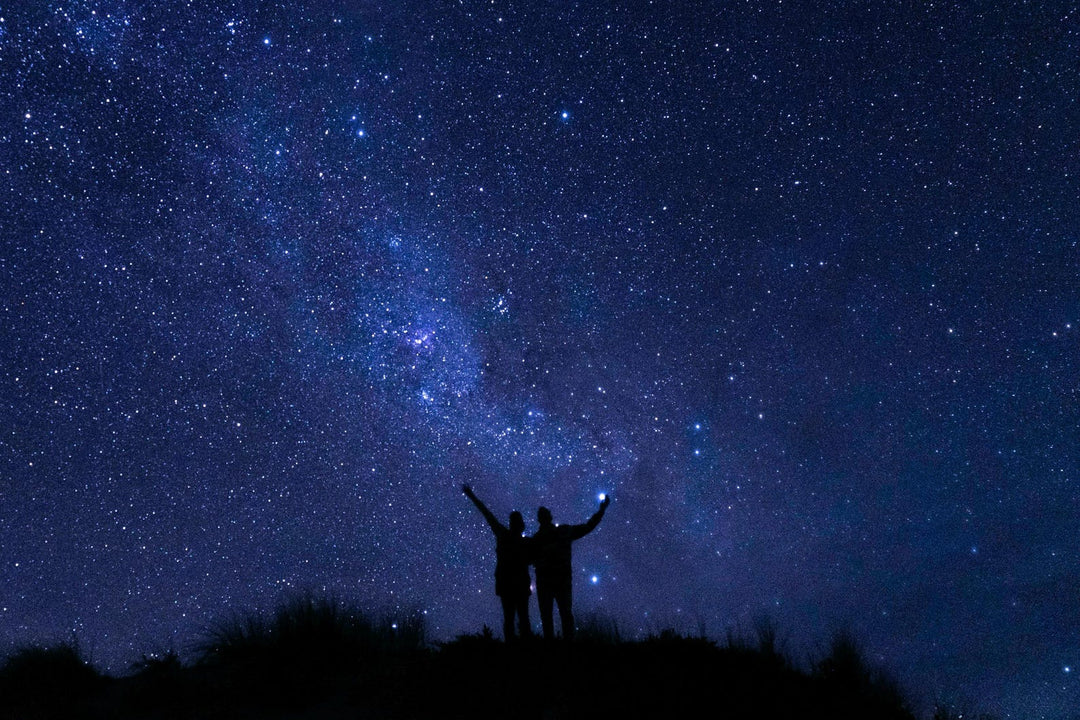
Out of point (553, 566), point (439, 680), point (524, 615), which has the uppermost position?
point (553, 566)

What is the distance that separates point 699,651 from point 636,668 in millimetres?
1068

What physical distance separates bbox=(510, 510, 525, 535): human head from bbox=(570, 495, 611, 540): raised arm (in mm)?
668

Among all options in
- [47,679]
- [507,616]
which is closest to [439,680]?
[507,616]

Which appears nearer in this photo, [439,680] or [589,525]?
[439,680]

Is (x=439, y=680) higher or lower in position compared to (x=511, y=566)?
lower

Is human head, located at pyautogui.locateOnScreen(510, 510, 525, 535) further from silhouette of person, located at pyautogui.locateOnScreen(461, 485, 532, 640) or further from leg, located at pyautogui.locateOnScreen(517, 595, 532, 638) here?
leg, located at pyautogui.locateOnScreen(517, 595, 532, 638)

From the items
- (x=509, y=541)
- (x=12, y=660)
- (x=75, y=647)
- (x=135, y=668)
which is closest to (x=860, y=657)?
(x=509, y=541)

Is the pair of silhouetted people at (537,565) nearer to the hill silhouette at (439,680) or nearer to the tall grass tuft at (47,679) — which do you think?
the hill silhouette at (439,680)

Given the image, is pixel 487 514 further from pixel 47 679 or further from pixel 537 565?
pixel 47 679

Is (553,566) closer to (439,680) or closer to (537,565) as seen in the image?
(537,565)

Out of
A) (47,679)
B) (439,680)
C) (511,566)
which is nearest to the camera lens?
(439,680)

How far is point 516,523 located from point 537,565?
637mm

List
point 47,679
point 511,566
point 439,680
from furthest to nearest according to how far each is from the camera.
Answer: point 47,679 → point 511,566 → point 439,680

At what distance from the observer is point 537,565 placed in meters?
9.09
